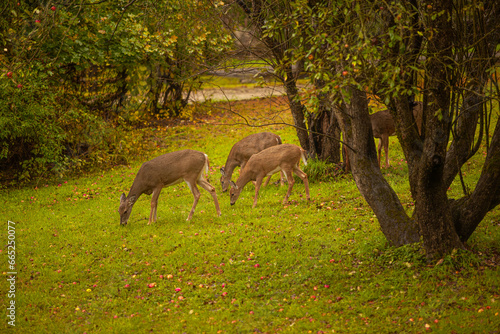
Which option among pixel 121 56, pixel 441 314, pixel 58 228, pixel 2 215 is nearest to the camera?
pixel 441 314

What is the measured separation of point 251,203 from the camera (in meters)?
12.5

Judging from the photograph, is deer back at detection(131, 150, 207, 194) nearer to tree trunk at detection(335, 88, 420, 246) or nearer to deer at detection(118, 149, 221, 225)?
deer at detection(118, 149, 221, 225)

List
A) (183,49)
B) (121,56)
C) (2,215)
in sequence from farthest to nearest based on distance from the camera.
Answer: (183,49), (121,56), (2,215)

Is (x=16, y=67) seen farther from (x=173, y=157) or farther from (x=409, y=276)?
(x=409, y=276)

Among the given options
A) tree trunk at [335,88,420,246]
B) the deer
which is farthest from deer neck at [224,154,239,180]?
tree trunk at [335,88,420,246]

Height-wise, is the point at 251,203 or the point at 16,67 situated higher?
the point at 16,67

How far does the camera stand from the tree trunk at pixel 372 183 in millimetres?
7809

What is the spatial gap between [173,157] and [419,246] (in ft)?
20.8

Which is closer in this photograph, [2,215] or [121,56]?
[2,215]

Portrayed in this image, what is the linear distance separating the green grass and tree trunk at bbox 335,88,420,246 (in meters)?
0.28

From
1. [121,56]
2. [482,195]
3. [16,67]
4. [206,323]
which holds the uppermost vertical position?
[121,56]

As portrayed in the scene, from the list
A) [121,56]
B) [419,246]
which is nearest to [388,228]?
[419,246]

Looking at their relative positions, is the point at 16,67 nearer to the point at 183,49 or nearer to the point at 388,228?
the point at 388,228

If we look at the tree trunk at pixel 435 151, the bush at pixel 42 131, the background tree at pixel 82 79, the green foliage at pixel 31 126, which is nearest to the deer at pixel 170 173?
the background tree at pixel 82 79
